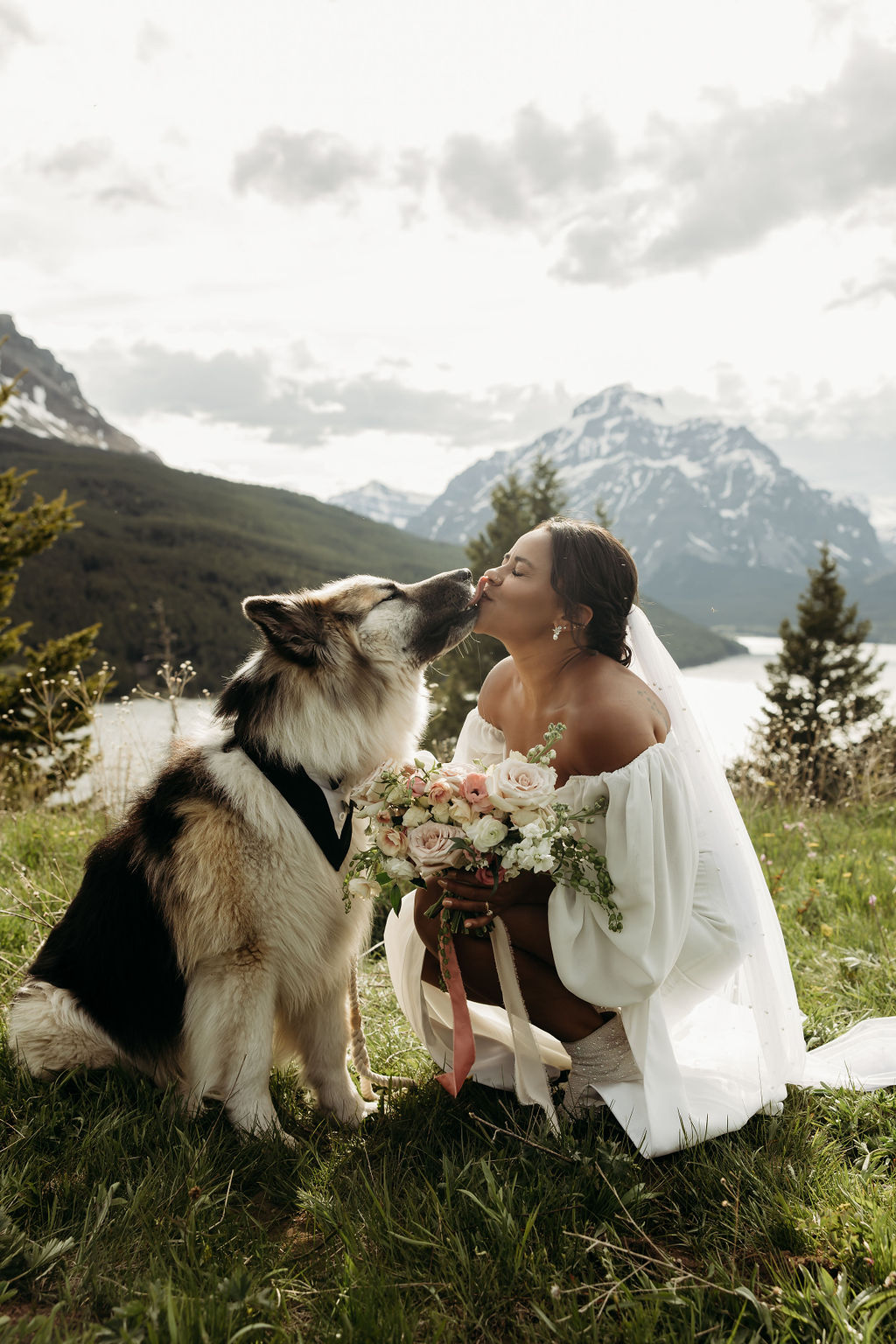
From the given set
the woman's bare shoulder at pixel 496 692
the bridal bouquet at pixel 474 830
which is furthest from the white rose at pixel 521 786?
the woman's bare shoulder at pixel 496 692

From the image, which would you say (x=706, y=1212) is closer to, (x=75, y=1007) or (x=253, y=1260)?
(x=253, y=1260)

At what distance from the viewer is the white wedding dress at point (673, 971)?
282cm

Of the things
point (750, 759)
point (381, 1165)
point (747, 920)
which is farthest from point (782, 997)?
point (750, 759)

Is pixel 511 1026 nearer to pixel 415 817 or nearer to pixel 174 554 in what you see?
pixel 415 817

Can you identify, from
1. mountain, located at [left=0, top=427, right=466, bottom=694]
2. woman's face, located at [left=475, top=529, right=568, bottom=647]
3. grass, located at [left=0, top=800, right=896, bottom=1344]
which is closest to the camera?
grass, located at [left=0, top=800, right=896, bottom=1344]

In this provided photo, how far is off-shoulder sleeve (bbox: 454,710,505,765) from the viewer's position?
394cm

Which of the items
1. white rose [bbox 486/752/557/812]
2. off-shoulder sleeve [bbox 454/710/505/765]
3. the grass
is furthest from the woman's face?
the grass

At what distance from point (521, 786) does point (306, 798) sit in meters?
0.93

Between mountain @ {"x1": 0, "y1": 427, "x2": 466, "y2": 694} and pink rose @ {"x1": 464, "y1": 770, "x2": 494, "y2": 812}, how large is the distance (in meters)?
38.0

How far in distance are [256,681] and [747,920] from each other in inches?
89.1

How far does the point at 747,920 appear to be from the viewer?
10.5 ft

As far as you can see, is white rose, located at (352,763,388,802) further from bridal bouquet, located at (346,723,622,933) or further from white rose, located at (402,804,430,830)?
white rose, located at (402,804,430,830)

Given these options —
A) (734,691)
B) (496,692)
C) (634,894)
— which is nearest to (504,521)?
(496,692)

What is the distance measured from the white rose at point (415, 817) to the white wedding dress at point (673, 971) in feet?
2.01
